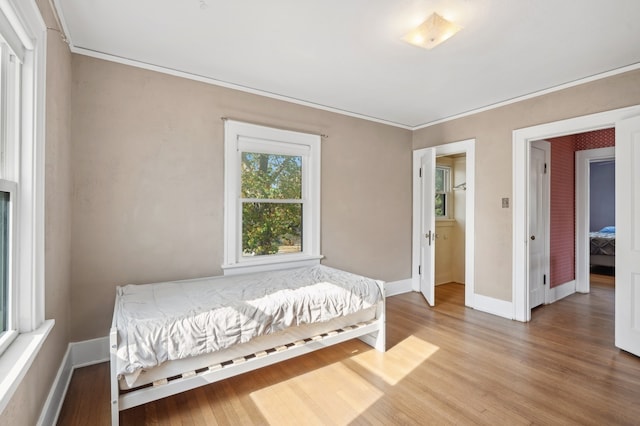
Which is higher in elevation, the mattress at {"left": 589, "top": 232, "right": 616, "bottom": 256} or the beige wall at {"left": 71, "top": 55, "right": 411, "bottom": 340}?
the beige wall at {"left": 71, "top": 55, "right": 411, "bottom": 340}

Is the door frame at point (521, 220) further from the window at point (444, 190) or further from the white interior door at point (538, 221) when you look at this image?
the window at point (444, 190)

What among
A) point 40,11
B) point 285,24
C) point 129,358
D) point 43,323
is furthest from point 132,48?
point 129,358

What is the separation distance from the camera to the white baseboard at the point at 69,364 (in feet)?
5.83

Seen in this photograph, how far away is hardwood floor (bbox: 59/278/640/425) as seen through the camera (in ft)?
6.31

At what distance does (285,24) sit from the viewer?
7.20 feet

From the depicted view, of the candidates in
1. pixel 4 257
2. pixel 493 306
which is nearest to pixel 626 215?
pixel 493 306

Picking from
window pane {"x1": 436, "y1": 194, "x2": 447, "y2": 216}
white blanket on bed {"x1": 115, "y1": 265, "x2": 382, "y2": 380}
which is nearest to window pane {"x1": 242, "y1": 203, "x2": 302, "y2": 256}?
white blanket on bed {"x1": 115, "y1": 265, "x2": 382, "y2": 380}

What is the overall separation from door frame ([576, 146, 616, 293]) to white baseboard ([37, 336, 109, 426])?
20.3 ft

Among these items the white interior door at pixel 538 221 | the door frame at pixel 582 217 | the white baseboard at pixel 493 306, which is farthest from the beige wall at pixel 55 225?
the door frame at pixel 582 217

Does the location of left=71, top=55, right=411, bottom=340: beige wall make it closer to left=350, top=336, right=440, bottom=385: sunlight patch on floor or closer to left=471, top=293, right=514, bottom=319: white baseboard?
left=350, top=336, right=440, bottom=385: sunlight patch on floor

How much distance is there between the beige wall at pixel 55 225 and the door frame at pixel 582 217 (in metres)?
6.23

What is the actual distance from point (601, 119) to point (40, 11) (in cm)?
438

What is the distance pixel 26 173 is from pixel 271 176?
2.17m

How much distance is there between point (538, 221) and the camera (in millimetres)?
4121
